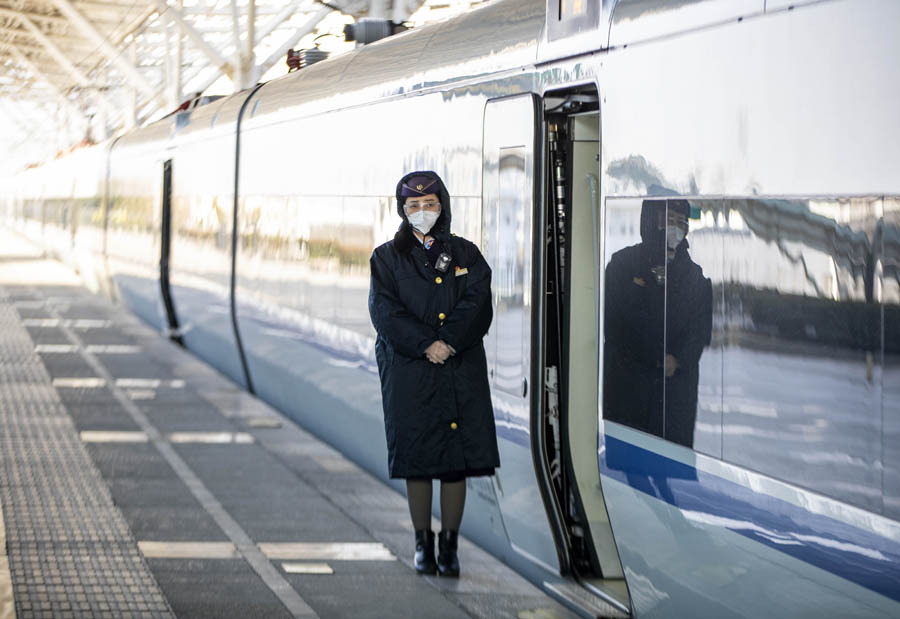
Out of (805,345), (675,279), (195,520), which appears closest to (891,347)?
(805,345)

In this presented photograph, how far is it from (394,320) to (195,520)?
74.7 inches

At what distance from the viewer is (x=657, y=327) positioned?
4.41 m

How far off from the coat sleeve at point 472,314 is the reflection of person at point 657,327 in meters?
0.78

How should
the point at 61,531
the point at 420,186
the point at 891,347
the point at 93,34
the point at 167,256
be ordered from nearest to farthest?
the point at 891,347 < the point at 420,186 < the point at 61,531 < the point at 167,256 < the point at 93,34

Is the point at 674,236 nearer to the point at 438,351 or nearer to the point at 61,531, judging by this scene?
the point at 438,351

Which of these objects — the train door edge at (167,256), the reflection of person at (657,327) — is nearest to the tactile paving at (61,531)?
the reflection of person at (657,327)

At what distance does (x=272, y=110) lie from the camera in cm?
1051

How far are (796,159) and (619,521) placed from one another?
65.3 inches

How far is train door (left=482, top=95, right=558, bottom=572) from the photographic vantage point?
5438 millimetres

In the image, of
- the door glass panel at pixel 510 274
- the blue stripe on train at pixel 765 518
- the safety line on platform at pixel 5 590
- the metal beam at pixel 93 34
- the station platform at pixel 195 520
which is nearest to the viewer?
the blue stripe on train at pixel 765 518

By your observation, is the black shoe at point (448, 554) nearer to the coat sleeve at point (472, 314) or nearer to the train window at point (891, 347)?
the coat sleeve at point (472, 314)

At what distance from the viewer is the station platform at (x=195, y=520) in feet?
17.7

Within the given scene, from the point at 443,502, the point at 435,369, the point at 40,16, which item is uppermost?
the point at 40,16

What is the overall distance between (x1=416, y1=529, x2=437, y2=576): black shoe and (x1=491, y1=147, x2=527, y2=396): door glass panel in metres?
0.69
